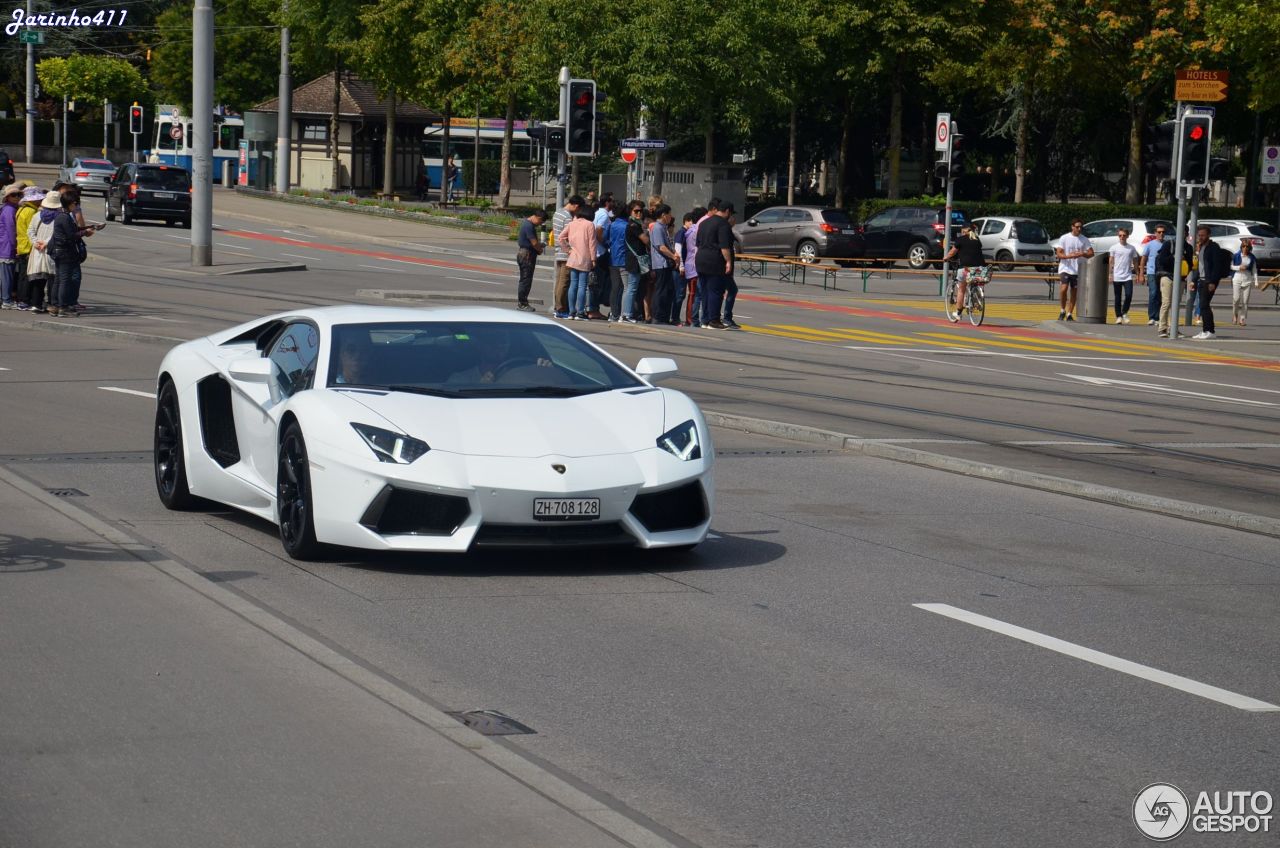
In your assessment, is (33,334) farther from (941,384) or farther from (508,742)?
(508,742)

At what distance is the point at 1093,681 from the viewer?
22.0 feet

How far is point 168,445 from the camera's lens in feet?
33.3

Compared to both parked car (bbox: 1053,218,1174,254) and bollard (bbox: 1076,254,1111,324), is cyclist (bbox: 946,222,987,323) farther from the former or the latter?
parked car (bbox: 1053,218,1174,254)

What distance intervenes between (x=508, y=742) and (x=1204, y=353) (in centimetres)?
2299

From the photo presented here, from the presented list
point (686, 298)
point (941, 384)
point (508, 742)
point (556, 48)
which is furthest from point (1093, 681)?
point (556, 48)

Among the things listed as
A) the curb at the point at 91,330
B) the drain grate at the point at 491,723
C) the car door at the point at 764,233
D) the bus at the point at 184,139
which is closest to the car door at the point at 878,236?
the car door at the point at 764,233

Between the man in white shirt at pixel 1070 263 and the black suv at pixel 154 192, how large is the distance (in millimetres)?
27622

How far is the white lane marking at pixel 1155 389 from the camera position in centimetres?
1936

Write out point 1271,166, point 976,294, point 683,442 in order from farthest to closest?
point 1271,166 < point 976,294 < point 683,442

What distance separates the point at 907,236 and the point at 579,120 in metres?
22.1

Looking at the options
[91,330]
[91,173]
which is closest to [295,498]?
[91,330]

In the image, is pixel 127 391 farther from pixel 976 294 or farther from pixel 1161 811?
pixel 976 294

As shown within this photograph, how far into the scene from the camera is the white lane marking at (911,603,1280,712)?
254 inches

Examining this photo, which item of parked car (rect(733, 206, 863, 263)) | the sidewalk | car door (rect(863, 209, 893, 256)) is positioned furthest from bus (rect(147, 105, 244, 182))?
the sidewalk
